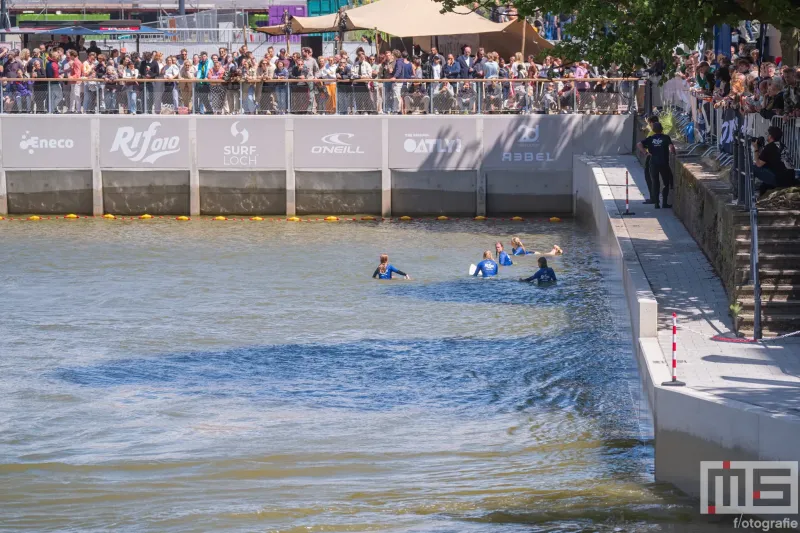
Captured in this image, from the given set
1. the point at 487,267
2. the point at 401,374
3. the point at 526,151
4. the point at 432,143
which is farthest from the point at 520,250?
the point at 401,374

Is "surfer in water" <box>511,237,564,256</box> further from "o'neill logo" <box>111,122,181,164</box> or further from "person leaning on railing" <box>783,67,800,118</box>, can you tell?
"o'neill logo" <box>111,122,181,164</box>

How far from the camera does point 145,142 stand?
1566 inches

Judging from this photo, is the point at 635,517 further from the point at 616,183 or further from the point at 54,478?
the point at 616,183

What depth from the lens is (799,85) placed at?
21094 mm

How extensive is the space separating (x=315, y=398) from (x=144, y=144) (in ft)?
72.6

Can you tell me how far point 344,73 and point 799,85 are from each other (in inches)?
755

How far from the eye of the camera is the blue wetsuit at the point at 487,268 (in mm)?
29922

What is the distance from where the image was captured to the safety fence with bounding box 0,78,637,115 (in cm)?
3875

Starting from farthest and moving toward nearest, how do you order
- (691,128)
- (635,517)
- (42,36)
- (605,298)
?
(42,36)
(691,128)
(605,298)
(635,517)

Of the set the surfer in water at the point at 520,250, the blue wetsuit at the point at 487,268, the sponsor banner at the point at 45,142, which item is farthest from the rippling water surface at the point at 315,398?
the sponsor banner at the point at 45,142

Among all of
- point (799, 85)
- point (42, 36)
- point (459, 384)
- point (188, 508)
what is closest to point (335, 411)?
point (459, 384)

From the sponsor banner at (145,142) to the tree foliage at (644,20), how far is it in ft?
62.8

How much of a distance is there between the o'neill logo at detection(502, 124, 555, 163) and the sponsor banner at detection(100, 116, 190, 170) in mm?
9735

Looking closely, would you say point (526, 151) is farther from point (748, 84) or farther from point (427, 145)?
point (748, 84)
